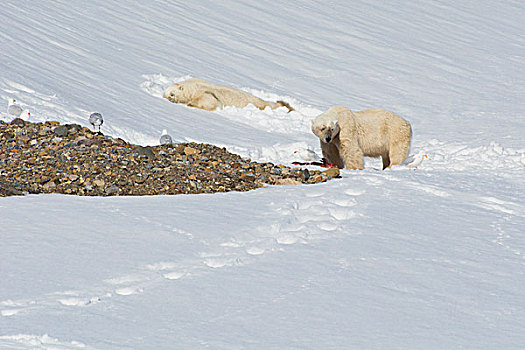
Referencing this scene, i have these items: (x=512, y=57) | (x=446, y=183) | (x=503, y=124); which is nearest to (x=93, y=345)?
(x=446, y=183)

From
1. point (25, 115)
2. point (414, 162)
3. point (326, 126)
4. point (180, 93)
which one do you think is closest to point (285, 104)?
point (180, 93)

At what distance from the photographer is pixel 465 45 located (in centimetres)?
2588

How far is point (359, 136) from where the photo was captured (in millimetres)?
8977

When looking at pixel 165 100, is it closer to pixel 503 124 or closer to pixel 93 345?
pixel 503 124

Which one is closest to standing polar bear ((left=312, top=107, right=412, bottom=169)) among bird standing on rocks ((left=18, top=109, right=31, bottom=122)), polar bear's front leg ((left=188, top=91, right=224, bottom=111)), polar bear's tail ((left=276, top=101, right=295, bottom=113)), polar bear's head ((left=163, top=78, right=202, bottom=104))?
bird standing on rocks ((left=18, top=109, right=31, bottom=122))

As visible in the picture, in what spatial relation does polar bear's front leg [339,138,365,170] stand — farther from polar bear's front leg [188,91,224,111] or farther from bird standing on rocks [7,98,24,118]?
polar bear's front leg [188,91,224,111]

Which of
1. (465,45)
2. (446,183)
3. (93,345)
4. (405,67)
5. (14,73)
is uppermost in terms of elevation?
(465,45)

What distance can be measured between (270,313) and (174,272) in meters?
0.82

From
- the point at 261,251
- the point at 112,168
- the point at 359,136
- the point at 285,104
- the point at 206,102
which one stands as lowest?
the point at 261,251

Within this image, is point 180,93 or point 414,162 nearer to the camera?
point 414,162

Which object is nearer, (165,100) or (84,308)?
(84,308)

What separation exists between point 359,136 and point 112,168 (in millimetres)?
3766

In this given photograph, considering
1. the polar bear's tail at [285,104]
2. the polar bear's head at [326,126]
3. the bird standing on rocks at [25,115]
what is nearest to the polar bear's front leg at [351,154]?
the polar bear's head at [326,126]

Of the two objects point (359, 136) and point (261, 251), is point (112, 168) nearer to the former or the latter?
point (261, 251)
